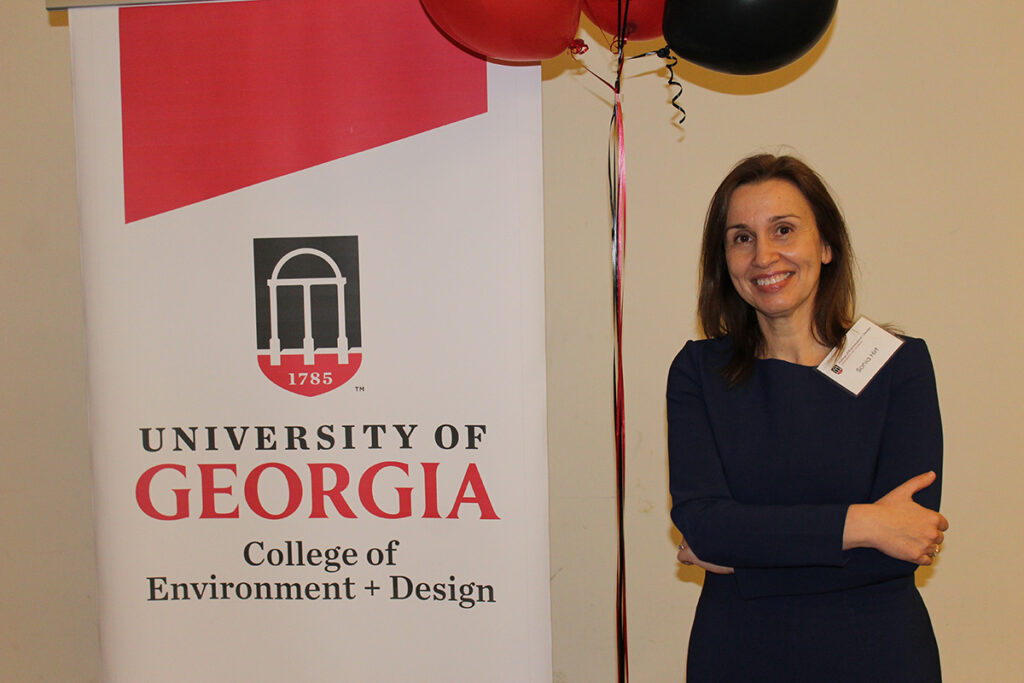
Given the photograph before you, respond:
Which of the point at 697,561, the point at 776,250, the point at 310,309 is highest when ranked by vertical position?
the point at 776,250

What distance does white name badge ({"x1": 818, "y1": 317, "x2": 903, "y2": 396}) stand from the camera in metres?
1.43

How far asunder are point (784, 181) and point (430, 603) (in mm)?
1305

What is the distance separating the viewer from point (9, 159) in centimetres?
251

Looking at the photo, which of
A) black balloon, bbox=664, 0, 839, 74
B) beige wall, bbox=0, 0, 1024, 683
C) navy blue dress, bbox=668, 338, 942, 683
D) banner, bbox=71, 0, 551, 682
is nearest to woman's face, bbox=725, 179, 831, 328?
navy blue dress, bbox=668, 338, 942, 683

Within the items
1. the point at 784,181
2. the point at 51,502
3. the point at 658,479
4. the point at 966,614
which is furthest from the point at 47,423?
the point at 966,614

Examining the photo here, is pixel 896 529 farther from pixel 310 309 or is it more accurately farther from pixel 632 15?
pixel 310 309

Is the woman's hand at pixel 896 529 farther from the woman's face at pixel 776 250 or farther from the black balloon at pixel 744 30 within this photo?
the black balloon at pixel 744 30

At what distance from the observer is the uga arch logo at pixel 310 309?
1.97 meters

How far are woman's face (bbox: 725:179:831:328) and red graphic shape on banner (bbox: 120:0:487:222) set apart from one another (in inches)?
31.0

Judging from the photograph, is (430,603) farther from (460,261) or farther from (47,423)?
(47,423)

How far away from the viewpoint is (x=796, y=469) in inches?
55.9

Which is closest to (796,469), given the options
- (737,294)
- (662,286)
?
(737,294)

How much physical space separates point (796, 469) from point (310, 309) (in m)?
1.19

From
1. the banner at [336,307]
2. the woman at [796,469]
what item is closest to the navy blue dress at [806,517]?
the woman at [796,469]
